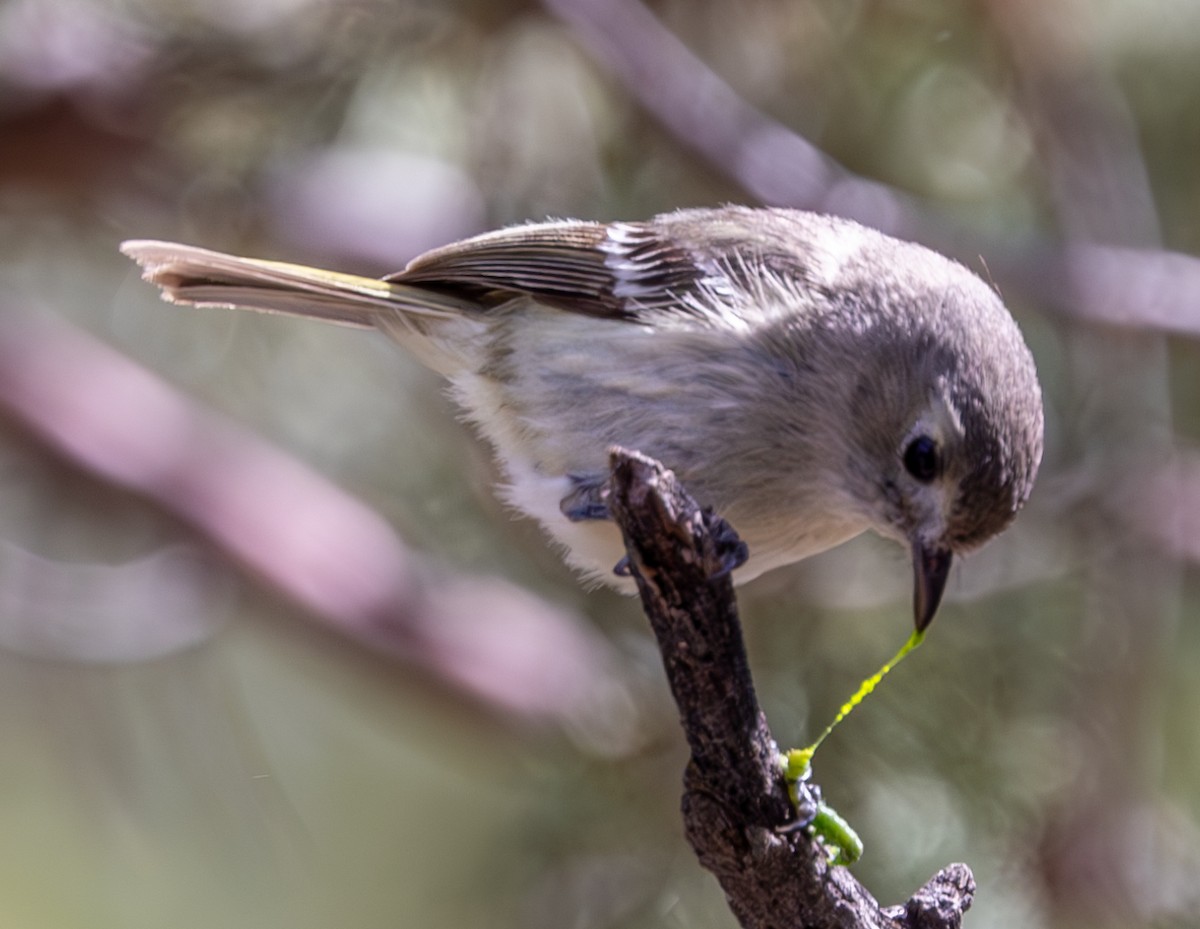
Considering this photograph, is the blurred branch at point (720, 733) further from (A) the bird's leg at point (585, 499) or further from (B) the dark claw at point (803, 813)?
(A) the bird's leg at point (585, 499)

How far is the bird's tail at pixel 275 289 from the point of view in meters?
1.99

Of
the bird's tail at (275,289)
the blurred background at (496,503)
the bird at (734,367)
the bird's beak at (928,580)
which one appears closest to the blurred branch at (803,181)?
the blurred background at (496,503)

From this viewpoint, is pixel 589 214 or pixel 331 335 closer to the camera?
pixel 589 214

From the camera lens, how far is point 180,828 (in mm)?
3137

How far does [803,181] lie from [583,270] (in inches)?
33.4

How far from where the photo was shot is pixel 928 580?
160 cm

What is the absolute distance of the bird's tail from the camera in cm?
199

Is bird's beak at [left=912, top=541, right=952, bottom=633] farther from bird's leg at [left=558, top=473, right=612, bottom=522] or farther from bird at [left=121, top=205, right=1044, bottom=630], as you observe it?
bird's leg at [left=558, top=473, right=612, bottom=522]

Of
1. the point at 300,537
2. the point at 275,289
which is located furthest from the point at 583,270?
the point at 300,537

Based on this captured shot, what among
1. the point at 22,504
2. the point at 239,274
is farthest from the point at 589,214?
the point at 22,504

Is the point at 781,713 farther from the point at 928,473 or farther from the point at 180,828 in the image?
the point at 180,828

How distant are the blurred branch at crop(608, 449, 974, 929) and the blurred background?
2.76 ft

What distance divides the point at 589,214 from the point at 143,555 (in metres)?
1.40

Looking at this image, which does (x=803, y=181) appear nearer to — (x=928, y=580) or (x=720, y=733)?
(x=928, y=580)
